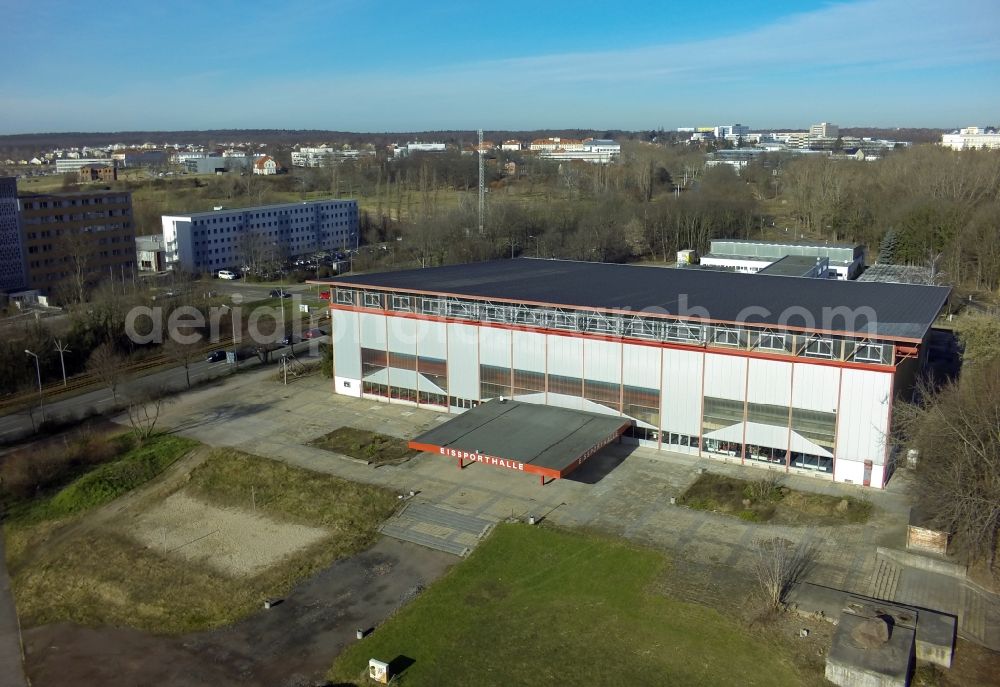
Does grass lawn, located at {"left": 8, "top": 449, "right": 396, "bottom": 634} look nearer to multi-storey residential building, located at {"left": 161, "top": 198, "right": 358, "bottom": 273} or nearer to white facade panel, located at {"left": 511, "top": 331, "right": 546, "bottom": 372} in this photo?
white facade panel, located at {"left": 511, "top": 331, "right": 546, "bottom": 372}

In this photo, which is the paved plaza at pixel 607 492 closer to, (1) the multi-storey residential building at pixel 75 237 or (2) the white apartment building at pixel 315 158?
(1) the multi-storey residential building at pixel 75 237

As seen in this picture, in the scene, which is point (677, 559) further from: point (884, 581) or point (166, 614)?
point (166, 614)

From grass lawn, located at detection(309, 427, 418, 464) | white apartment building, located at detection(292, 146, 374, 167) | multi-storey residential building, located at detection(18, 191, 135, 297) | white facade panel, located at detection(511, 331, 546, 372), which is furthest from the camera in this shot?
white apartment building, located at detection(292, 146, 374, 167)

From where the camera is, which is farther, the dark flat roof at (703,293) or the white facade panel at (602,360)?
the white facade panel at (602,360)

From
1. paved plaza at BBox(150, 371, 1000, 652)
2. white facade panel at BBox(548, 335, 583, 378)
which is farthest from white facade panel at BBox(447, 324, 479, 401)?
white facade panel at BBox(548, 335, 583, 378)

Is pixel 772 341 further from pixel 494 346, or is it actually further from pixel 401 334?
pixel 401 334

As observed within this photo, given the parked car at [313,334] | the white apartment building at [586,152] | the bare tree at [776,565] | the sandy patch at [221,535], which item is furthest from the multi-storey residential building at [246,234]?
the white apartment building at [586,152]

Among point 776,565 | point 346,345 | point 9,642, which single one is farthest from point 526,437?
point 9,642
